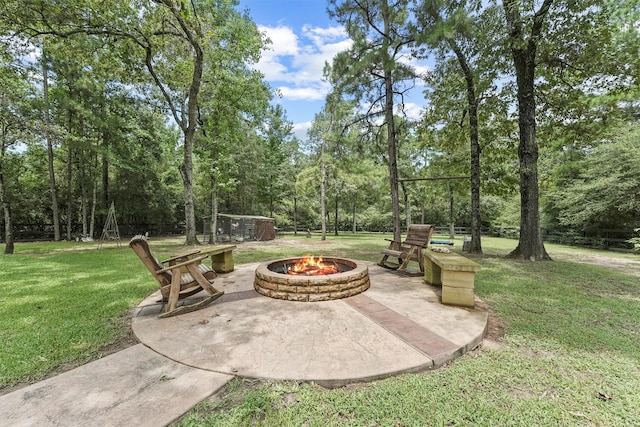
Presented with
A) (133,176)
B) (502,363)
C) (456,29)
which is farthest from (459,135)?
(133,176)

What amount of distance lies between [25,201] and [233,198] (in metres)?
12.7

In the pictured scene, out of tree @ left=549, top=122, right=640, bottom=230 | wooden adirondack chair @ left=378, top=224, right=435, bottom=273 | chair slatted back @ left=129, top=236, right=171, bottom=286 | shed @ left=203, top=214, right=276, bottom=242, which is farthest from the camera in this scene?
shed @ left=203, top=214, right=276, bottom=242

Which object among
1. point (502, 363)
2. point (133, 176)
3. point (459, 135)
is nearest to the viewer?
point (502, 363)

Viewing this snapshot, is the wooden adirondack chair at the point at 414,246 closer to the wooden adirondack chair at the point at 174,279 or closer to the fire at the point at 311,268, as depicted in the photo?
the fire at the point at 311,268

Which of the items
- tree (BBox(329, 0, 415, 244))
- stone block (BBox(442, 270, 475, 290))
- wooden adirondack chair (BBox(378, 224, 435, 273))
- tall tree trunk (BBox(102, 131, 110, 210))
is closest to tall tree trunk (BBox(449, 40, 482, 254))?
tree (BBox(329, 0, 415, 244))

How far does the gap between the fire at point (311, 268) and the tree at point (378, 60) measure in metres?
4.67

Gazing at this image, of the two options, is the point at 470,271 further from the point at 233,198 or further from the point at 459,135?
the point at 233,198

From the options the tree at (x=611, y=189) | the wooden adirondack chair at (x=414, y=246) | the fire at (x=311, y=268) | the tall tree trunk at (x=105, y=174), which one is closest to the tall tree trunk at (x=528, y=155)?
the wooden adirondack chair at (x=414, y=246)

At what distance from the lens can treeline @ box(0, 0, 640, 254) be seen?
7.67 meters

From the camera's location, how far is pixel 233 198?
22750mm

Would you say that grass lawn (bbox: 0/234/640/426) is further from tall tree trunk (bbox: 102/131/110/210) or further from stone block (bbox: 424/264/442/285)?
tall tree trunk (bbox: 102/131/110/210)

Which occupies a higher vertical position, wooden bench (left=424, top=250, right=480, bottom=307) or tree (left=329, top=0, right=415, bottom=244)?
tree (left=329, top=0, right=415, bottom=244)

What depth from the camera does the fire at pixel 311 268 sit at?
483cm

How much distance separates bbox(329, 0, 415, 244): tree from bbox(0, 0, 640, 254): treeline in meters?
0.05
